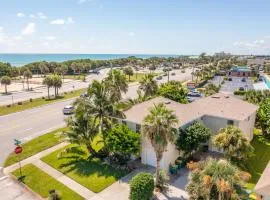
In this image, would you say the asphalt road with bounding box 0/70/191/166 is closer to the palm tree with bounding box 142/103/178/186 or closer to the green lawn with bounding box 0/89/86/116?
the green lawn with bounding box 0/89/86/116

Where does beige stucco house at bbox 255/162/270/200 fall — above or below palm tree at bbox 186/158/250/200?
below

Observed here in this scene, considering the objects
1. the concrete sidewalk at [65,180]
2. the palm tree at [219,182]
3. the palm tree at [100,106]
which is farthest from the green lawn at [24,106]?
the palm tree at [219,182]

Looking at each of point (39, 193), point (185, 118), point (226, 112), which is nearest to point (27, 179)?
point (39, 193)

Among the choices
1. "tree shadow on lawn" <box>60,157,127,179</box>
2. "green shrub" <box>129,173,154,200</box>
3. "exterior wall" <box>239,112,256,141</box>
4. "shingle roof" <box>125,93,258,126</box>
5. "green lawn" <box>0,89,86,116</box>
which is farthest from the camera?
"green lawn" <box>0,89,86,116</box>

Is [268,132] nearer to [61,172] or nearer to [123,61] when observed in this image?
[61,172]

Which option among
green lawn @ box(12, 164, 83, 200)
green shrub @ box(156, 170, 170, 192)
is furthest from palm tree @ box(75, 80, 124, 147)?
green shrub @ box(156, 170, 170, 192)

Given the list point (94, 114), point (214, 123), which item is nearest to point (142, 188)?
point (94, 114)

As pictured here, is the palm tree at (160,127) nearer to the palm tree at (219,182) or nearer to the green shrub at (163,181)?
the green shrub at (163,181)
